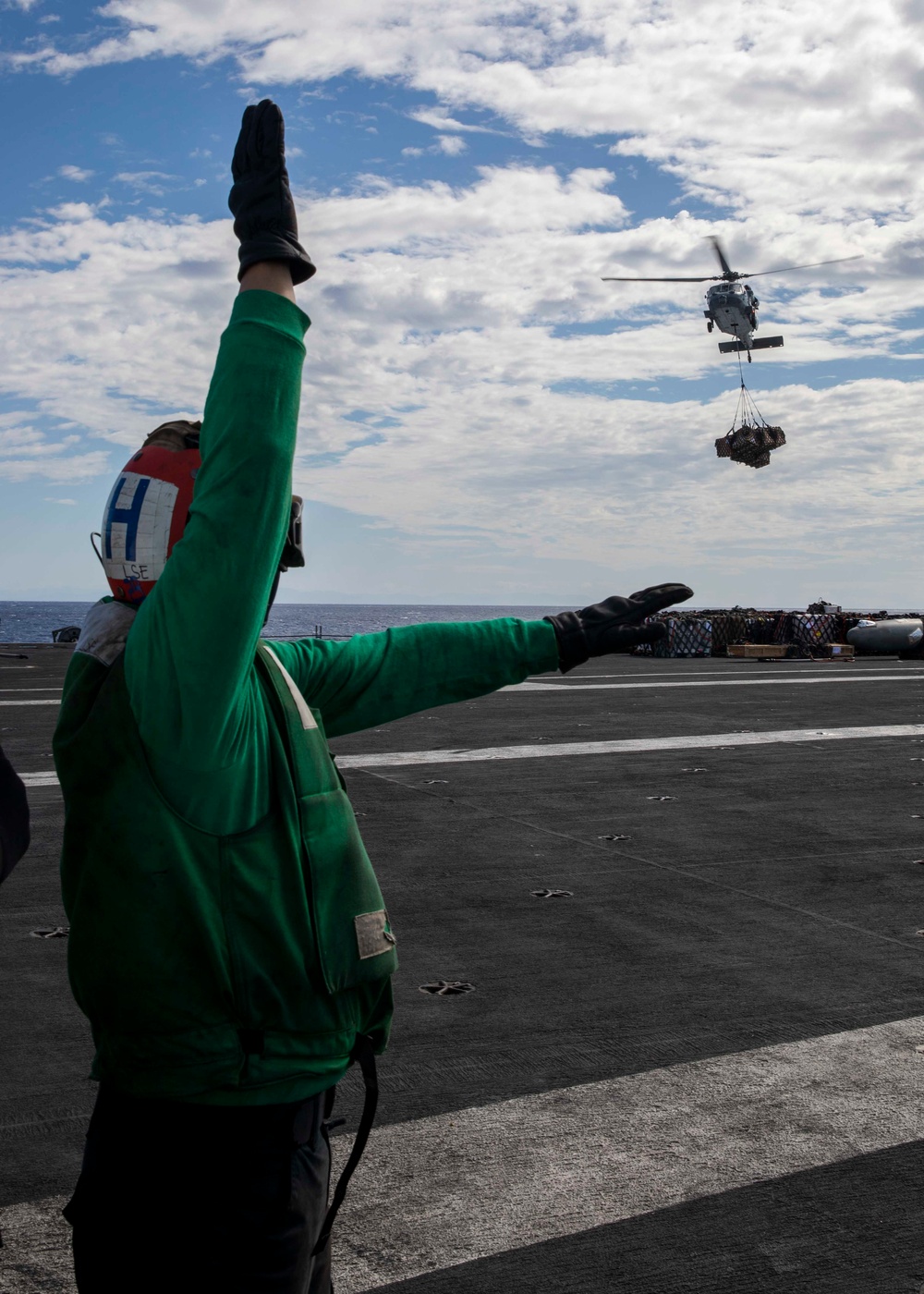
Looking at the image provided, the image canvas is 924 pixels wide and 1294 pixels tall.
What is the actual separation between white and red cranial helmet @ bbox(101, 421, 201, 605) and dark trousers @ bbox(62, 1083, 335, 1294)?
0.82m

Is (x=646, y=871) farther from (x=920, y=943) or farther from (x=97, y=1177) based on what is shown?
(x=97, y=1177)

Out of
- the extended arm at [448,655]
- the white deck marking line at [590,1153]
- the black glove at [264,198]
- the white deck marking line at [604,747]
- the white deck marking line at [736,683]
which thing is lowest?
the white deck marking line at [590,1153]

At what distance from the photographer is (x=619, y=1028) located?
4488 mm

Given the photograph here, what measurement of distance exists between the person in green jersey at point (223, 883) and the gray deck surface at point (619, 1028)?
1.37 m

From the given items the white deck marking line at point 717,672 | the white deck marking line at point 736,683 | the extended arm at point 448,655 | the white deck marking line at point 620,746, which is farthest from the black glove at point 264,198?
the white deck marking line at point 717,672

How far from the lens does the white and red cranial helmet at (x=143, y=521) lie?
1.79 metres

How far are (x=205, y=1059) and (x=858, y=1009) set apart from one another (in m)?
3.92

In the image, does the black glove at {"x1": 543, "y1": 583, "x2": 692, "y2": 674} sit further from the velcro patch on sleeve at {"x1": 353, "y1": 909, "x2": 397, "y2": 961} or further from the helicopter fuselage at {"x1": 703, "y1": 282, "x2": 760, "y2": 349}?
the helicopter fuselage at {"x1": 703, "y1": 282, "x2": 760, "y2": 349}

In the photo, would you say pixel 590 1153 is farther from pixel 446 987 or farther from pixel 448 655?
pixel 448 655

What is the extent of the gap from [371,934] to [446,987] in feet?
11.4

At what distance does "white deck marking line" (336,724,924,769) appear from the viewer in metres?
12.2

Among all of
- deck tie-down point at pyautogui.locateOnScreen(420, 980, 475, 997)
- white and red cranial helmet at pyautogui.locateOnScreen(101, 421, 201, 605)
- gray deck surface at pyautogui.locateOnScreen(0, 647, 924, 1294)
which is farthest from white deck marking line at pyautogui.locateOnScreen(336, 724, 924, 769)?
white and red cranial helmet at pyautogui.locateOnScreen(101, 421, 201, 605)

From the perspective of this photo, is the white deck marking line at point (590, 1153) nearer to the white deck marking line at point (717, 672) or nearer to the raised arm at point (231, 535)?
the raised arm at point (231, 535)

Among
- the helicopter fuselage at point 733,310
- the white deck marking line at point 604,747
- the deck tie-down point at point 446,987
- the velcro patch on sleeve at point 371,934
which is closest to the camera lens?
the velcro patch on sleeve at point 371,934
